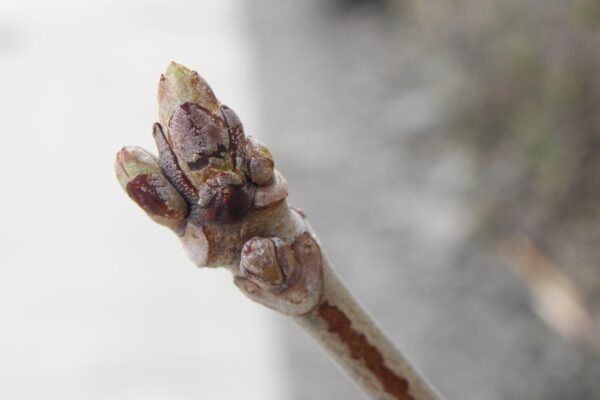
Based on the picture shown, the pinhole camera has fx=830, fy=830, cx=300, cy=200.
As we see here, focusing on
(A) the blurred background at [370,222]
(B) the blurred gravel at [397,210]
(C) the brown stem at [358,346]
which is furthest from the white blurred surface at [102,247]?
(C) the brown stem at [358,346]

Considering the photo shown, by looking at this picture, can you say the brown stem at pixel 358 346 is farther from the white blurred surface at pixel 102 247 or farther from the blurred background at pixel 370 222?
the white blurred surface at pixel 102 247

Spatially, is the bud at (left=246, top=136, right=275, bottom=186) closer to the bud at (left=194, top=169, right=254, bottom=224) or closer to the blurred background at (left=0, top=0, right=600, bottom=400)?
the bud at (left=194, top=169, right=254, bottom=224)

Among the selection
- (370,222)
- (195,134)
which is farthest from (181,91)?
(370,222)

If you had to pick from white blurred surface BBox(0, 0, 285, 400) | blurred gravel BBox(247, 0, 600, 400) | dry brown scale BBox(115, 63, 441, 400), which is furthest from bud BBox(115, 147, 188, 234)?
white blurred surface BBox(0, 0, 285, 400)

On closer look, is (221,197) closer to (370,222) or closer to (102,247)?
(370,222)

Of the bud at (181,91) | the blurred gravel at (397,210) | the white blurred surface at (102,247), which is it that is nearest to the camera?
the bud at (181,91)

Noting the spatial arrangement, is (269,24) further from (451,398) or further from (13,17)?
(451,398)

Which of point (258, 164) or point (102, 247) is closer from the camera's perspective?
point (258, 164)

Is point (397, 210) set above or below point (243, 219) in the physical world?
below
